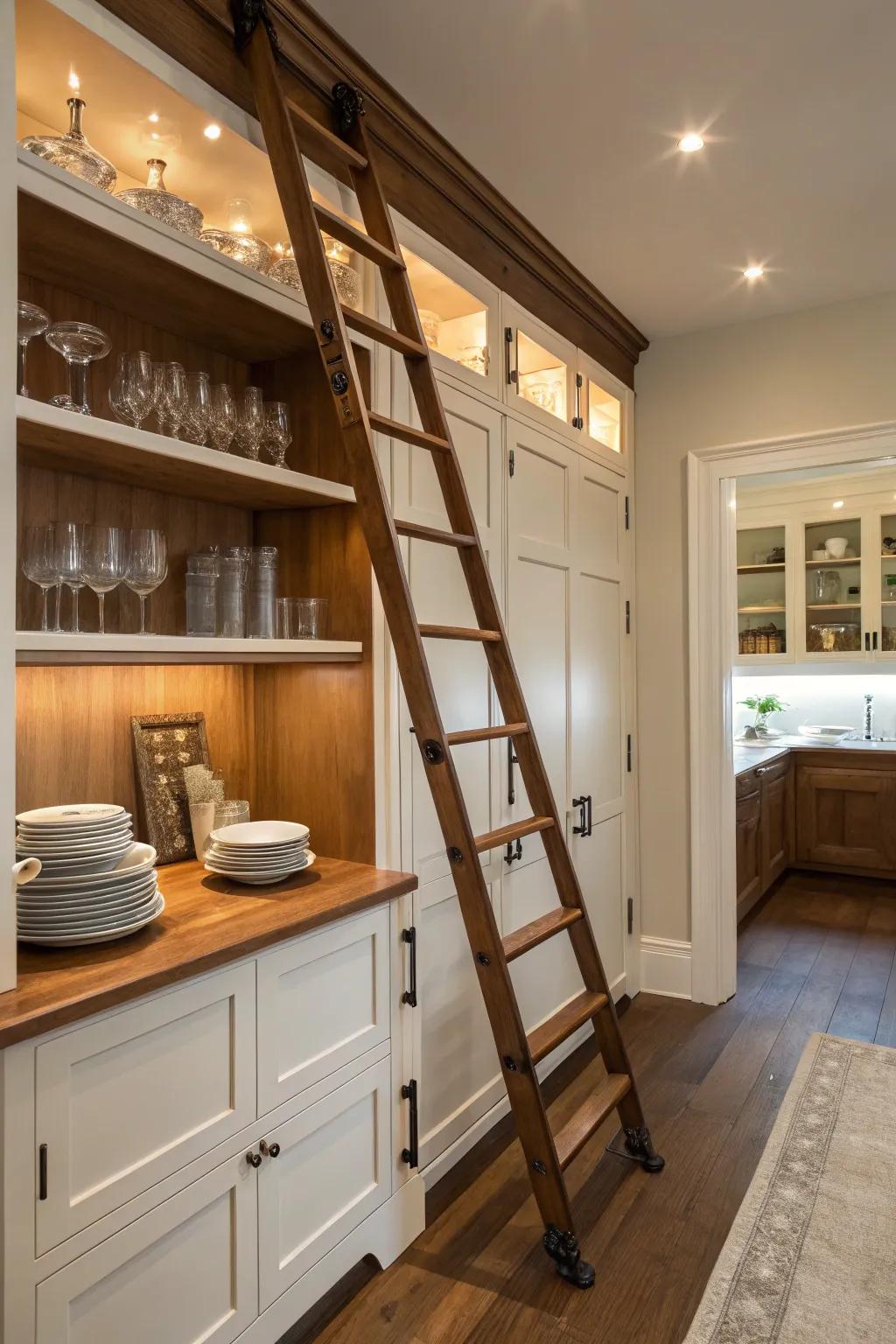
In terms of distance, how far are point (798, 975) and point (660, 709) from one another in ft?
4.59

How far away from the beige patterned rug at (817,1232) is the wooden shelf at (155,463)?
1.99 meters

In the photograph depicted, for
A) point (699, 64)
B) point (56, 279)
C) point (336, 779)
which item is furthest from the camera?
point (336, 779)

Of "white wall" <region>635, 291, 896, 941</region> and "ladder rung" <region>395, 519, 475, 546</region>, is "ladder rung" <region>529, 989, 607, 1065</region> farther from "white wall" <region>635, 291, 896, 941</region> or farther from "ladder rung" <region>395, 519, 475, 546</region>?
"white wall" <region>635, 291, 896, 941</region>

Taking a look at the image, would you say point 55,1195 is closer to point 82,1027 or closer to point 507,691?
point 82,1027

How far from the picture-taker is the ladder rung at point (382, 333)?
1854 millimetres

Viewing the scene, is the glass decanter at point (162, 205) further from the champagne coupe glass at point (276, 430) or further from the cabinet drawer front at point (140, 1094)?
the cabinet drawer front at point (140, 1094)

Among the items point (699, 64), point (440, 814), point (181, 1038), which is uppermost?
point (699, 64)

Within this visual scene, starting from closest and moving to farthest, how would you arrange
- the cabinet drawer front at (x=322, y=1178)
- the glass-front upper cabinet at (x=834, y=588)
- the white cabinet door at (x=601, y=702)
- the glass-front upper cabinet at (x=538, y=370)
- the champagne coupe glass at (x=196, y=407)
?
the cabinet drawer front at (x=322, y=1178), the champagne coupe glass at (x=196, y=407), the glass-front upper cabinet at (x=538, y=370), the white cabinet door at (x=601, y=702), the glass-front upper cabinet at (x=834, y=588)

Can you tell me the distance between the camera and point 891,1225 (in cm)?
212

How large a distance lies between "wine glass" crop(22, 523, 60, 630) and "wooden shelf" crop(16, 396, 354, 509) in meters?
0.16

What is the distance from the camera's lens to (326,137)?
1842mm

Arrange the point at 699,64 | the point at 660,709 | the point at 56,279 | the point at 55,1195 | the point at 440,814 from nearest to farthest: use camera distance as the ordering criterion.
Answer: the point at 55,1195 < the point at 56,279 < the point at 440,814 < the point at 699,64 < the point at 660,709

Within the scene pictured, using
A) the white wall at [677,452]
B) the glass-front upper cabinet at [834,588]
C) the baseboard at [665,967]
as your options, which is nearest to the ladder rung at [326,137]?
the white wall at [677,452]

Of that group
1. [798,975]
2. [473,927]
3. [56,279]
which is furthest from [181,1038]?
[798,975]
